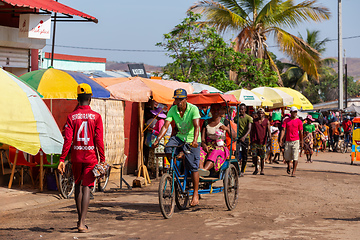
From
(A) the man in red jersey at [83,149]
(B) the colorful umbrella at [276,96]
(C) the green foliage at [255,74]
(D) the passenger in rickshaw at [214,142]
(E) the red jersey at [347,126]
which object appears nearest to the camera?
(A) the man in red jersey at [83,149]

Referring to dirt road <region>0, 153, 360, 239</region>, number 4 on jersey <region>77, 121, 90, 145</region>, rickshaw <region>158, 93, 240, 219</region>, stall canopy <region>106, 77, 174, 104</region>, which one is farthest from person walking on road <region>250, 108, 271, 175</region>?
number 4 on jersey <region>77, 121, 90, 145</region>

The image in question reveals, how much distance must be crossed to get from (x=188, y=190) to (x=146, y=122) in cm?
623

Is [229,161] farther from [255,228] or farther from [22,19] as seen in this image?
[22,19]

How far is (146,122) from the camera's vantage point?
1516cm

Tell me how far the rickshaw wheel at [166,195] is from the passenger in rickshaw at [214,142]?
36.9 inches

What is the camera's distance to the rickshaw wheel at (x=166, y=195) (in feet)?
27.1

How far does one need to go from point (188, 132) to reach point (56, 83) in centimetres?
376

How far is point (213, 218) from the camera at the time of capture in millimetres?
8719

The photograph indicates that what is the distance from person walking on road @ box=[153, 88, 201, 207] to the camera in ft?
29.4

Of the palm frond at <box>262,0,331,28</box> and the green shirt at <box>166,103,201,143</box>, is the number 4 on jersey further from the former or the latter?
the palm frond at <box>262,0,331,28</box>

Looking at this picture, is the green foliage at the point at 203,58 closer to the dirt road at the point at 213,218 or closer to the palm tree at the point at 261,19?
the palm tree at the point at 261,19

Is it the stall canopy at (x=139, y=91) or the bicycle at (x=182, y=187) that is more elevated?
the stall canopy at (x=139, y=91)

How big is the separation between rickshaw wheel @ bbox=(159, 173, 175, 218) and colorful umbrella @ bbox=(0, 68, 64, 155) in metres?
1.75

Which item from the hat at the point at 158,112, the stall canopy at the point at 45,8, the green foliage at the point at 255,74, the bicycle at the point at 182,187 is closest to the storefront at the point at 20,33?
the stall canopy at the point at 45,8
